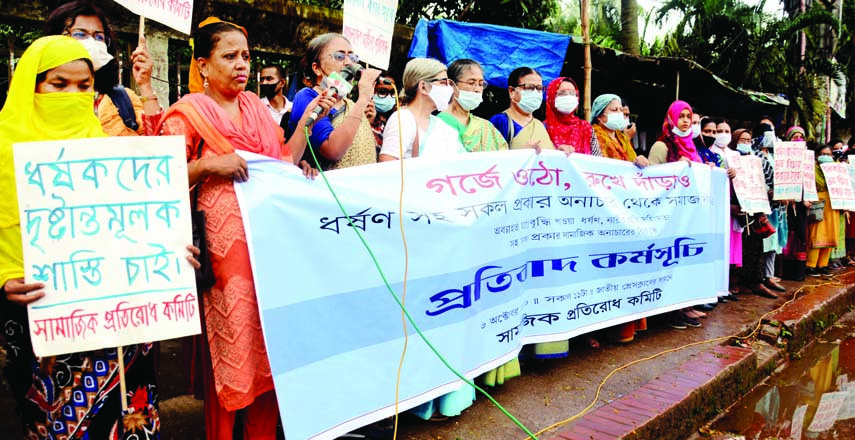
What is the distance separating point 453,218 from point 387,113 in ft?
6.43

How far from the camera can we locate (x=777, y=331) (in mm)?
4777

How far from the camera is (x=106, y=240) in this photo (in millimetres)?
1936

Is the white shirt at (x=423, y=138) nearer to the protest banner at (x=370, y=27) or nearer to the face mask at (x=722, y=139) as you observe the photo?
the protest banner at (x=370, y=27)

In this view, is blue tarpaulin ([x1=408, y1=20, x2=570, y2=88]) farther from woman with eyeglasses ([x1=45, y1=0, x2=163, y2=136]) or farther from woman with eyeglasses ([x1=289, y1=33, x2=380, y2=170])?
woman with eyeglasses ([x1=45, y1=0, x2=163, y2=136])

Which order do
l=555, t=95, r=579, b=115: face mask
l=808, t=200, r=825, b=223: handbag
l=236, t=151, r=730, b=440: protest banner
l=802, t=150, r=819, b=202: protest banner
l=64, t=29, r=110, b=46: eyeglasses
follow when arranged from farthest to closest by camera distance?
1. l=808, t=200, r=825, b=223: handbag
2. l=802, t=150, r=819, b=202: protest banner
3. l=555, t=95, r=579, b=115: face mask
4. l=64, t=29, r=110, b=46: eyeglasses
5. l=236, t=151, r=730, b=440: protest banner

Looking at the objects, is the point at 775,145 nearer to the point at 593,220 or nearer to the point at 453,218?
the point at 593,220

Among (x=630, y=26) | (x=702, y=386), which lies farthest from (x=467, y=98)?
(x=630, y=26)

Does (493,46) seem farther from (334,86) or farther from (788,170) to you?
(334,86)

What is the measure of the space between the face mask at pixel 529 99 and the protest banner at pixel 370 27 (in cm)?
86

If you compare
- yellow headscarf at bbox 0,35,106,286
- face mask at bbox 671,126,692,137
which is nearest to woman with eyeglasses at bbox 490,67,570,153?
face mask at bbox 671,126,692,137

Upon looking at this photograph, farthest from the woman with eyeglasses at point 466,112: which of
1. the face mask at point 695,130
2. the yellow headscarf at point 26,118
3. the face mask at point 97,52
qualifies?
the face mask at point 695,130

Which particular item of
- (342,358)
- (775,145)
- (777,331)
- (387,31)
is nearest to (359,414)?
(342,358)

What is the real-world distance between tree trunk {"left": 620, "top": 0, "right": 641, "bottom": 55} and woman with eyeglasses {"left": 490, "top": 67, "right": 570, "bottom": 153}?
29.4ft

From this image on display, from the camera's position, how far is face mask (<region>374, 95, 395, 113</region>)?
4.46 meters
